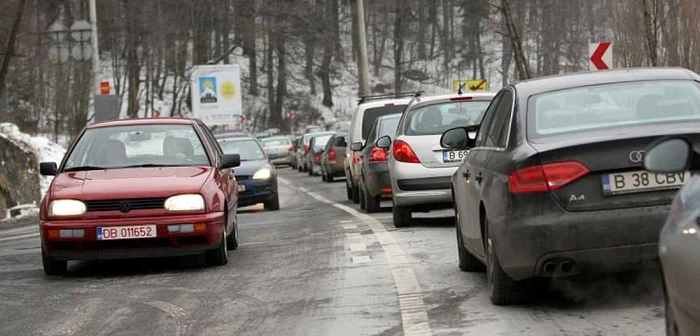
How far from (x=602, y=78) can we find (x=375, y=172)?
956cm

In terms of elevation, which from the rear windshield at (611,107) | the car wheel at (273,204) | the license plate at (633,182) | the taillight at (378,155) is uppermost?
the rear windshield at (611,107)

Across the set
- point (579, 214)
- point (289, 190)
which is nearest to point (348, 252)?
point (579, 214)

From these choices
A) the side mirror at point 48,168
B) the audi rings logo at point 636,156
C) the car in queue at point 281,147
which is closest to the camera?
the audi rings logo at point 636,156

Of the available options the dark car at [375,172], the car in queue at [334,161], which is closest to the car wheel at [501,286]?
the dark car at [375,172]

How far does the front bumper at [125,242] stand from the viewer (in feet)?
37.1

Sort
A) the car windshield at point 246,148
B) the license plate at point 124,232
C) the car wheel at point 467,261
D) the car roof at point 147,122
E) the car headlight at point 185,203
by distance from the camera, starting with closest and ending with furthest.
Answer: the car wheel at point 467,261, the license plate at point 124,232, the car headlight at point 185,203, the car roof at point 147,122, the car windshield at point 246,148

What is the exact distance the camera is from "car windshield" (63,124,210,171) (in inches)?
494

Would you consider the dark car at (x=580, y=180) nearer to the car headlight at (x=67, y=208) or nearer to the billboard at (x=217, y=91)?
the car headlight at (x=67, y=208)

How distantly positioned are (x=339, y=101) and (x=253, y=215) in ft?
232

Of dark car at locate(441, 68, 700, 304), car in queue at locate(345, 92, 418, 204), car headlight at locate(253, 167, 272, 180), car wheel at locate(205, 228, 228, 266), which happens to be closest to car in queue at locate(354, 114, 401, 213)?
car in queue at locate(345, 92, 418, 204)

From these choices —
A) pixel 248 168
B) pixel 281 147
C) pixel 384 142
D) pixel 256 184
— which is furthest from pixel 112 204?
pixel 281 147

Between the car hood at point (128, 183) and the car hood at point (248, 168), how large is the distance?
10342 millimetres

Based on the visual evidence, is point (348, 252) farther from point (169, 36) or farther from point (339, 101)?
point (339, 101)

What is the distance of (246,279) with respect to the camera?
10703 mm
